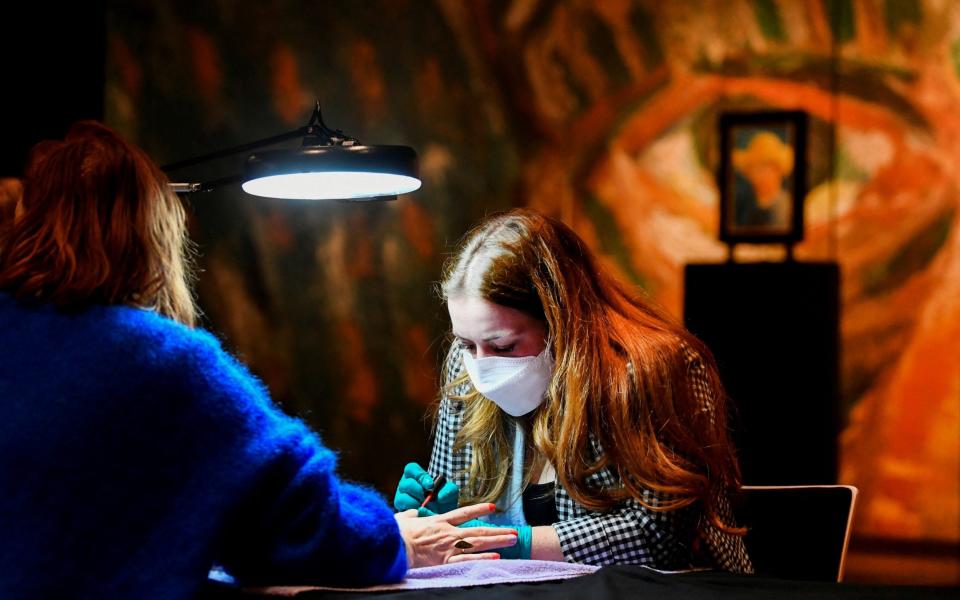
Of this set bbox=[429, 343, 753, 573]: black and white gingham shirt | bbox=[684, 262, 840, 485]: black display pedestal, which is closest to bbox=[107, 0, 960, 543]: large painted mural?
bbox=[684, 262, 840, 485]: black display pedestal

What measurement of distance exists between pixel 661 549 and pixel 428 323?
3238 mm

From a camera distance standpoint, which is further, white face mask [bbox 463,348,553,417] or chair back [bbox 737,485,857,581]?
chair back [bbox 737,485,857,581]

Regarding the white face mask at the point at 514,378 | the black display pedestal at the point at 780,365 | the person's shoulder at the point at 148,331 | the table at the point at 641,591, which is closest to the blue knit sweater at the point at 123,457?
the person's shoulder at the point at 148,331

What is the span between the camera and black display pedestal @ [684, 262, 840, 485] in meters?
4.16

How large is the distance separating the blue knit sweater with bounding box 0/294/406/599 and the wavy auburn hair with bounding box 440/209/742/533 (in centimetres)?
68

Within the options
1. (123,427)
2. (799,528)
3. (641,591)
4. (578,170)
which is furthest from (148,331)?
(578,170)

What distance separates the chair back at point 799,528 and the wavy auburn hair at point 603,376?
0.26 m

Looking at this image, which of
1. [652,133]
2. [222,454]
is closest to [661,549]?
[222,454]

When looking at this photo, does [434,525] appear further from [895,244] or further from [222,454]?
[895,244]

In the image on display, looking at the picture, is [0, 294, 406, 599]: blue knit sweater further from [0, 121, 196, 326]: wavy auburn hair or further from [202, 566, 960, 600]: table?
[202, 566, 960, 600]: table

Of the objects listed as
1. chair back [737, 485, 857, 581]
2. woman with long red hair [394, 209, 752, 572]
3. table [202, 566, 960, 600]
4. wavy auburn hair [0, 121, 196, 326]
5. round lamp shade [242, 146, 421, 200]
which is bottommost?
chair back [737, 485, 857, 581]

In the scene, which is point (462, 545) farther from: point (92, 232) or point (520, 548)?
point (92, 232)

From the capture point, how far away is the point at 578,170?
16.8ft

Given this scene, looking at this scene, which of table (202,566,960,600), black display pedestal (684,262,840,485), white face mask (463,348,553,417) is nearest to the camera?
table (202,566,960,600)
